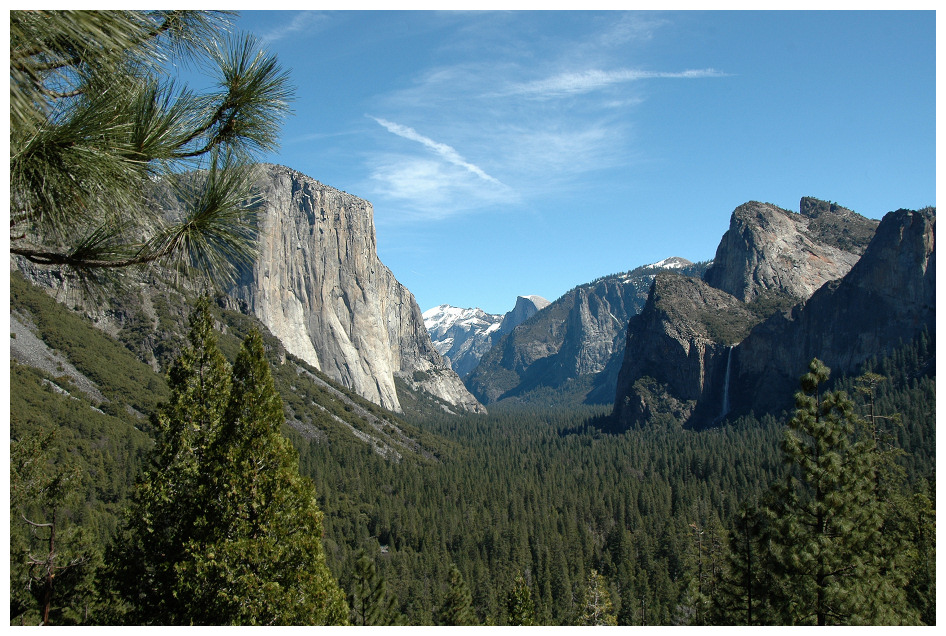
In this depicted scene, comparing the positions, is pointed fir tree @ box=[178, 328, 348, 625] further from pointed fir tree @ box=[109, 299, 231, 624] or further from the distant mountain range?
the distant mountain range

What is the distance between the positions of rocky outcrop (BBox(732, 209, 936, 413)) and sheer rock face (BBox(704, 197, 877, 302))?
3050 cm

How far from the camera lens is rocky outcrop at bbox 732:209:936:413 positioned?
332 feet

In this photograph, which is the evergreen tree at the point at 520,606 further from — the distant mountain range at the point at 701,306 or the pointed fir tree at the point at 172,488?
the distant mountain range at the point at 701,306

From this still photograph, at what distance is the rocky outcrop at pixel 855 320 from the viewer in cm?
10131

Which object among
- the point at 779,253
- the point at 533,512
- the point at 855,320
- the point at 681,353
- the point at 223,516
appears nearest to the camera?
the point at 223,516

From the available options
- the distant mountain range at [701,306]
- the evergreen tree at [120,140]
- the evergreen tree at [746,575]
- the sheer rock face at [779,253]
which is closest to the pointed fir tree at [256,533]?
the evergreen tree at [120,140]

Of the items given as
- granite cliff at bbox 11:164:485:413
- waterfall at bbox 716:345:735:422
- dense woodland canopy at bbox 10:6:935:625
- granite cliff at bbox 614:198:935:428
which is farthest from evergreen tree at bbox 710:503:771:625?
waterfall at bbox 716:345:735:422

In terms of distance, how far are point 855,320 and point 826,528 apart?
122m

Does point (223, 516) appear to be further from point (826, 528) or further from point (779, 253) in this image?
point (779, 253)

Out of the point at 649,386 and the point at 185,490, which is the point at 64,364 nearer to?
the point at 185,490

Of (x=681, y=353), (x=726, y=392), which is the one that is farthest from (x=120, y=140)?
(x=681, y=353)

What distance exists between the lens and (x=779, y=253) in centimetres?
15688

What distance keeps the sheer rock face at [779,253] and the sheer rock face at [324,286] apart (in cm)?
10272

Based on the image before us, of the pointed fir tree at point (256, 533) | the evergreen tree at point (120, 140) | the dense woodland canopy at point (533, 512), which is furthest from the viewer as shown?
the dense woodland canopy at point (533, 512)
